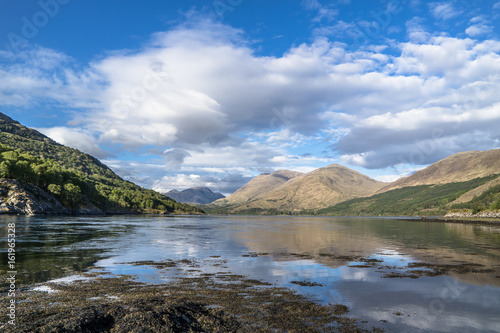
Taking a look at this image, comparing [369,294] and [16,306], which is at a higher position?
[16,306]

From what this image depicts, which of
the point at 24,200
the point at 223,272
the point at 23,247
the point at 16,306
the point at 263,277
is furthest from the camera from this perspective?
the point at 24,200

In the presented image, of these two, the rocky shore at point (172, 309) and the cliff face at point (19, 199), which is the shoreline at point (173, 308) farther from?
the cliff face at point (19, 199)

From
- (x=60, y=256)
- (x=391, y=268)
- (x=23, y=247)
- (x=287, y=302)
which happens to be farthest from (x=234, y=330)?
(x=23, y=247)

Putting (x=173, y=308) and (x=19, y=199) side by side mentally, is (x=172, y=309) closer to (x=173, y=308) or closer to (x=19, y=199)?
(x=173, y=308)

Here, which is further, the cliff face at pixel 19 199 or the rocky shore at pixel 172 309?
the cliff face at pixel 19 199

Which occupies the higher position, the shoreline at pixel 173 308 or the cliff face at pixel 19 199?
the cliff face at pixel 19 199

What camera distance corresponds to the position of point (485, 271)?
3084cm

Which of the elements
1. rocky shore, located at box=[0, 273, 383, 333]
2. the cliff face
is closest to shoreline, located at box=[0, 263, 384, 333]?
rocky shore, located at box=[0, 273, 383, 333]

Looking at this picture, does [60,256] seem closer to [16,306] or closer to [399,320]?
[16,306]

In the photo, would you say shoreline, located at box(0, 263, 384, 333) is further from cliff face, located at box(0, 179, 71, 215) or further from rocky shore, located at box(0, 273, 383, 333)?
cliff face, located at box(0, 179, 71, 215)

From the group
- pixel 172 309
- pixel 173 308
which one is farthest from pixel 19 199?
pixel 172 309

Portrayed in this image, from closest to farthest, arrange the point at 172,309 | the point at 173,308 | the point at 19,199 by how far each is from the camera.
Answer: the point at 172,309
the point at 173,308
the point at 19,199

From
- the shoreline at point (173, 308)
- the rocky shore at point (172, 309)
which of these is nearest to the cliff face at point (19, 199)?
the rocky shore at point (172, 309)

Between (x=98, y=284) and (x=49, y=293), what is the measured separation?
353cm
